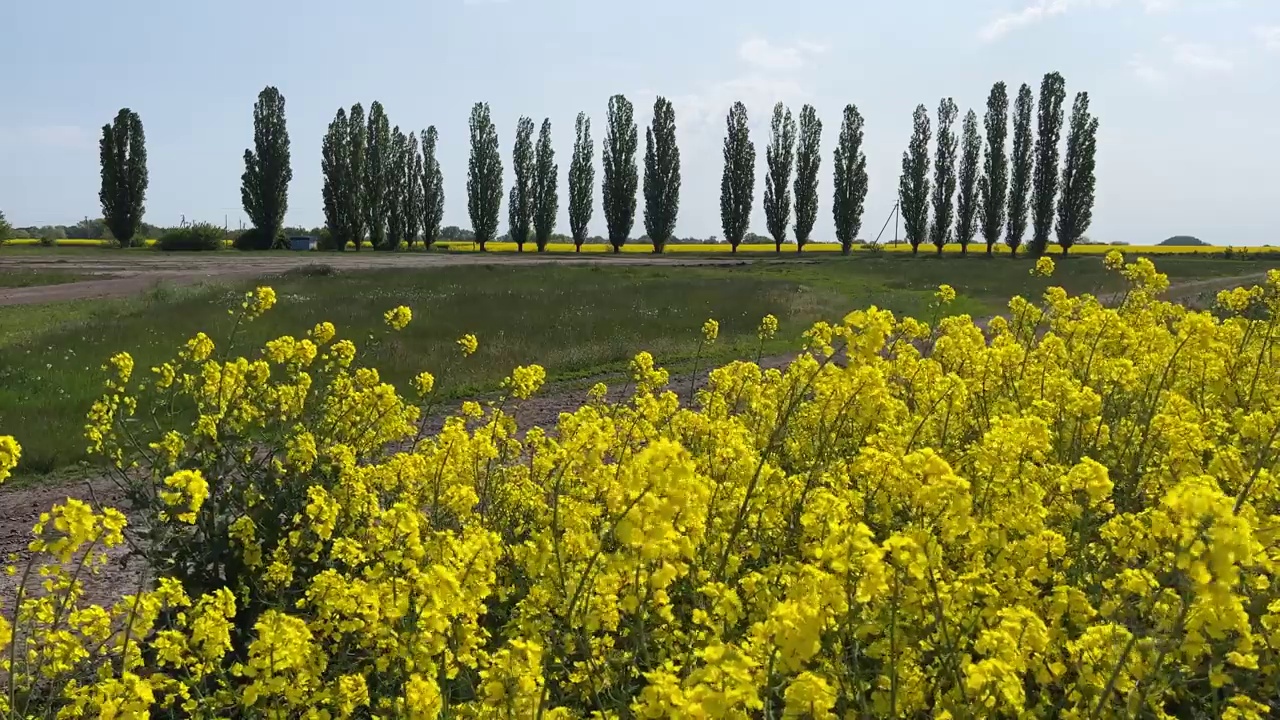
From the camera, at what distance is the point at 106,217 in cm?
5766

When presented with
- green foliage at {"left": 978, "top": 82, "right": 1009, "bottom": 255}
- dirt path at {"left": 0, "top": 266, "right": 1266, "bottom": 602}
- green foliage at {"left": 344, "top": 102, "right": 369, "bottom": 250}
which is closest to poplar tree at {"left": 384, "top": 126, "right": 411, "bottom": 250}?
green foliage at {"left": 344, "top": 102, "right": 369, "bottom": 250}

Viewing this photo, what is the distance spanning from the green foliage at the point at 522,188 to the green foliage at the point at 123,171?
24841 mm

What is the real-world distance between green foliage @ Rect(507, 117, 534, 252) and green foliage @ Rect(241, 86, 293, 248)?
15.3 metres

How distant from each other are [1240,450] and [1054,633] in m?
2.20

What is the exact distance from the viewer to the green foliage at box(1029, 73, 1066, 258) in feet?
189

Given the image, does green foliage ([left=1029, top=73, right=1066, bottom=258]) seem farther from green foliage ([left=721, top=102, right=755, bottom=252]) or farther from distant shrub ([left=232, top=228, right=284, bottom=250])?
distant shrub ([left=232, top=228, right=284, bottom=250])

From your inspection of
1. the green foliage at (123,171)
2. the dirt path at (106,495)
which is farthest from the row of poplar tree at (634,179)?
the dirt path at (106,495)

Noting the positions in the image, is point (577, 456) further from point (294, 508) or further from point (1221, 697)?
point (1221, 697)

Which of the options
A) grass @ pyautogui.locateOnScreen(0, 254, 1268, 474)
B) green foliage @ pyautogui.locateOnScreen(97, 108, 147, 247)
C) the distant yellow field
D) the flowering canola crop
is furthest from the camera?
the distant yellow field

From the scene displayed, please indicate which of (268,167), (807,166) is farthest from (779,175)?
(268,167)

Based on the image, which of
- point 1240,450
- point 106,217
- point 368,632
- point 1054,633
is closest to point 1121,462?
→ point 1240,450

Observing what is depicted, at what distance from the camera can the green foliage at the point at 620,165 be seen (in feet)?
200

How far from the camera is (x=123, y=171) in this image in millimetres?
56656

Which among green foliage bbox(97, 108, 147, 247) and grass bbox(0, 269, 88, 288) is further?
green foliage bbox(97, 108, 147, 247)
